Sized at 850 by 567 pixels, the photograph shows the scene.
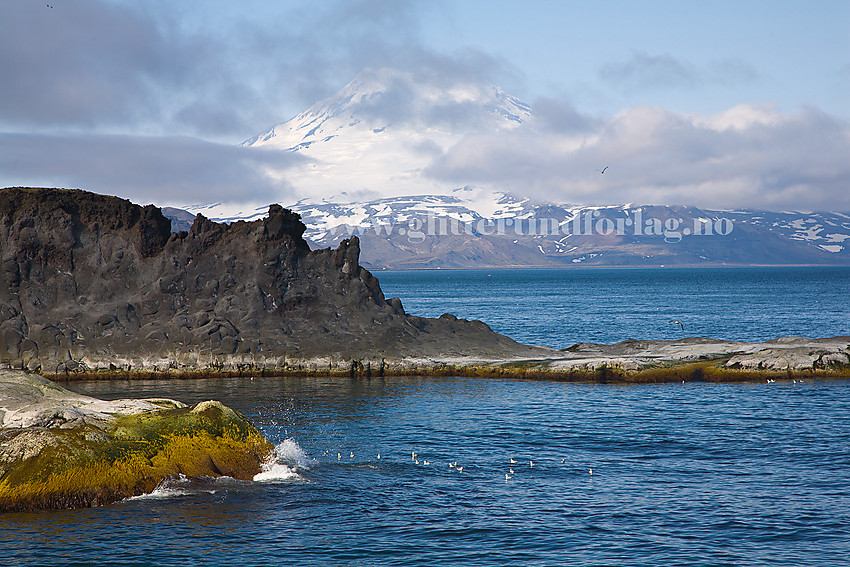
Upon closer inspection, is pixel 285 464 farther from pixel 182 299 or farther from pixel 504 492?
pixel 182 299

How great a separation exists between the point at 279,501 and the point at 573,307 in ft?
461

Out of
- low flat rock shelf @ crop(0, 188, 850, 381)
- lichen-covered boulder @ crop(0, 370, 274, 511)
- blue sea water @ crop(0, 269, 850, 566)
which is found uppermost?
low flat rock shelf @ crop(0, 188, 850, 381)

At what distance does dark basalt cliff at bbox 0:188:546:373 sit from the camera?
6184 centimetres

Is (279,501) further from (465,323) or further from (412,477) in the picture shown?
(465,323)

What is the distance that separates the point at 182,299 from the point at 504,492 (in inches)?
1805

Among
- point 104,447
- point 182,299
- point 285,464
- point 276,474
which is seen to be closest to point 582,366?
point 285,464

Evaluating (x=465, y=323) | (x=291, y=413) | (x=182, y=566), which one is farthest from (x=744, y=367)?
Answer: (x=182, y=566)

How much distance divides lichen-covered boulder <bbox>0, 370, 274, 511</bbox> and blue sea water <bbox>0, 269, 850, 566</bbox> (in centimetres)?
67

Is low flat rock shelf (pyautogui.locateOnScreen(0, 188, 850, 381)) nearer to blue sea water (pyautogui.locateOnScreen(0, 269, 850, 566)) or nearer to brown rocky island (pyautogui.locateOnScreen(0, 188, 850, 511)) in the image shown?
brown rocky island (pyautogui.locateOnScreen(0, 188, 850, 511))

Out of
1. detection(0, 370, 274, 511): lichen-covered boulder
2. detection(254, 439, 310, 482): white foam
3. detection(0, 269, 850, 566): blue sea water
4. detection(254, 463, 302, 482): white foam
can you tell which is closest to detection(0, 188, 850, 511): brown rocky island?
detection(0, 269, 850, 566): blue sea water

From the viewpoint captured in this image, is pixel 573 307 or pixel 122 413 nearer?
pixel 122 413

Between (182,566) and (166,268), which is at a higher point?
(166,268)

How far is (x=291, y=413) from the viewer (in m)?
43.0

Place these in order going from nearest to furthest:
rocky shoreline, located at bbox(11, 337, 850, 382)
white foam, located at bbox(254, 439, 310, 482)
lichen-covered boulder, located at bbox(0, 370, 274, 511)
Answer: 1. lichen-covered boulder, located at bbox(0, 370, 274, 511)
2. white foam, located at bbox(254, 439, 310, 482)
3. rocky shoreline, located at bbox(11, 337, 850, 382)
